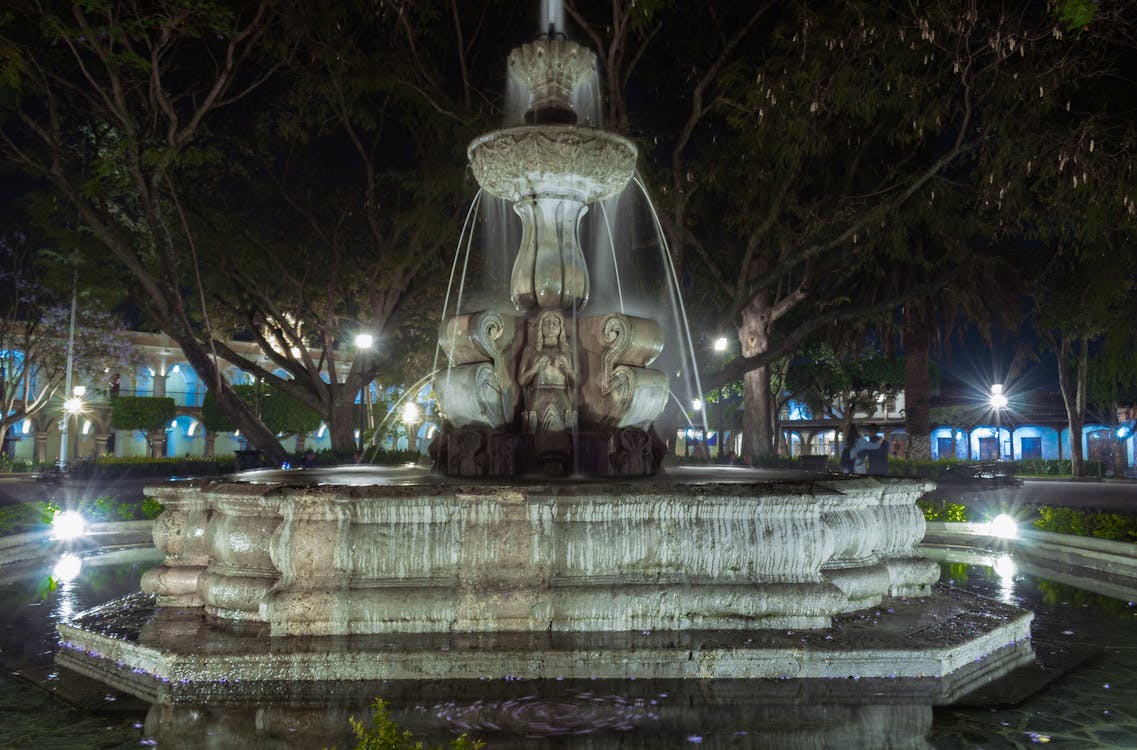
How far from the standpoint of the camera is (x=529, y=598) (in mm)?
4805

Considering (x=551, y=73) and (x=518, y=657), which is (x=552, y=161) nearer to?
(x=551, y=73)

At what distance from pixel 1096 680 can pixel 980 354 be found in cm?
4762

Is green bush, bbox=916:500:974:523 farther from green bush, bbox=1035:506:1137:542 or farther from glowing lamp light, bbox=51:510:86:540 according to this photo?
glowing lamp light, bbox=51:510:86:540

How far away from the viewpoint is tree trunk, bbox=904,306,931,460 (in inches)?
886

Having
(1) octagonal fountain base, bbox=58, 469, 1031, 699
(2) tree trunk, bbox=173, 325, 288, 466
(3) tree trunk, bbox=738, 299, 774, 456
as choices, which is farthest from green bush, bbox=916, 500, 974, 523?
(2) tree trunk, bbox=173, 325, 288, 466

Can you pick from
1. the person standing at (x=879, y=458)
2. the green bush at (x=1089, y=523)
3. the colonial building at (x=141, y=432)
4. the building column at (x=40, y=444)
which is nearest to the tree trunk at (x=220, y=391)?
the person standing at (x=879, y=458)

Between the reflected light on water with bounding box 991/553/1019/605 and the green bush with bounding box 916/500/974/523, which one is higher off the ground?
the green bush with bounding box 916/500/974/523

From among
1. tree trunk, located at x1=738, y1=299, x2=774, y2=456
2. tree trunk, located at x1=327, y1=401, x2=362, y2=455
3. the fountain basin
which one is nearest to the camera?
the fountain basin

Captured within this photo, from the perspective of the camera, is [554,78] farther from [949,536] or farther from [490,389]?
[949,536]

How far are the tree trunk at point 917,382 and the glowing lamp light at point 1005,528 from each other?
38.5 feet

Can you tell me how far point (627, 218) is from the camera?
18328 millimetres

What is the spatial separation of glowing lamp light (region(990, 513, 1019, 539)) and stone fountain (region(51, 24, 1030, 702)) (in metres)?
6.04

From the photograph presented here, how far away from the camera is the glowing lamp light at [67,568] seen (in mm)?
8375

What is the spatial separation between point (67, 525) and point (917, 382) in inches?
819
